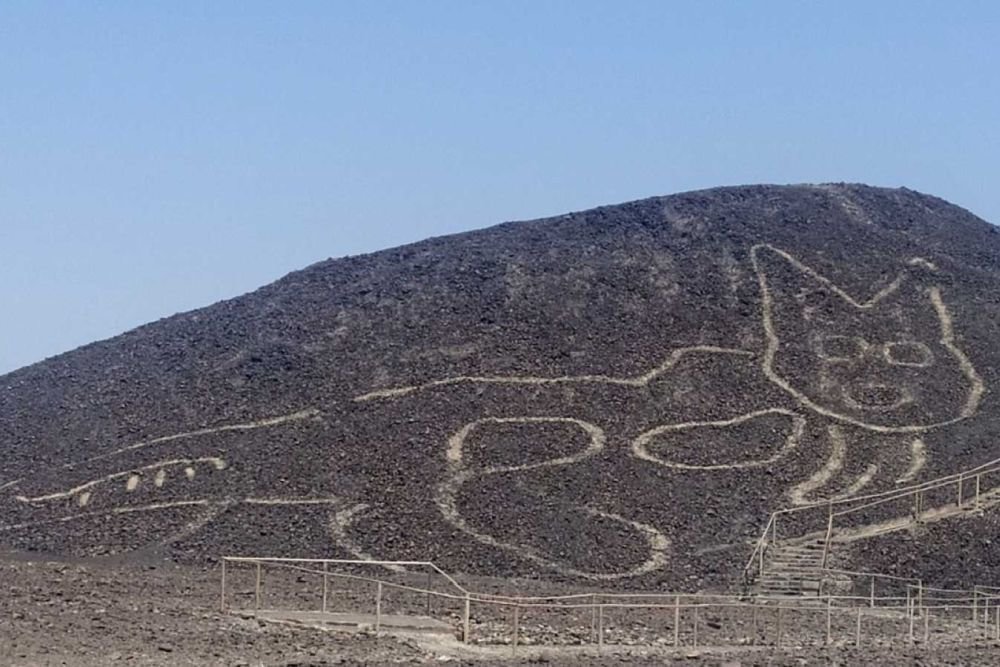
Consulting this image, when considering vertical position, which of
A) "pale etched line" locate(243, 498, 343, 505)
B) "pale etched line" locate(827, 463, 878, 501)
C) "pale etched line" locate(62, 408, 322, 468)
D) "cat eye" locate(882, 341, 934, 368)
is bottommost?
"pale etched line" locate(243, 498, 343, 505)

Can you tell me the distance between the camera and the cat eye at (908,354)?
49156 millimetres

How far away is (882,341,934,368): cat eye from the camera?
49.2 meters

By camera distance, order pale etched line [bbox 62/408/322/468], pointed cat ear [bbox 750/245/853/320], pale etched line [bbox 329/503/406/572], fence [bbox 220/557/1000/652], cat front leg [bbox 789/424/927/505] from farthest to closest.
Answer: pointed cat ear [bbox 750/245/853/320], pale etched line [bbox 62/408/322/468], cat front leg [bbox 789/424/927/505], pale etched line [bbox 329/503/406/572], fence [bbox 220/557/1000/652]

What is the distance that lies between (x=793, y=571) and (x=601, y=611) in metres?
11.5

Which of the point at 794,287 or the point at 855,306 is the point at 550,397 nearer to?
the point at 794,287

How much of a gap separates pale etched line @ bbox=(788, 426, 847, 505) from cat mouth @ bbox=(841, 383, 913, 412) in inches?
69.6

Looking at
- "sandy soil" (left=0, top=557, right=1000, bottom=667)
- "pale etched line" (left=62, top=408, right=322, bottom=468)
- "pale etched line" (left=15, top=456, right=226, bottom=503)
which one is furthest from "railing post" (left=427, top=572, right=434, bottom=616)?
"pale etched line" (left=62, top=408, right=322, bottom=468)

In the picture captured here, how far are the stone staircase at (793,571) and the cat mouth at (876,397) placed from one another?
7.66 metres

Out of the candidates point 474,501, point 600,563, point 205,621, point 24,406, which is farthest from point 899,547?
point 24,406

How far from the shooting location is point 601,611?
28.2 m

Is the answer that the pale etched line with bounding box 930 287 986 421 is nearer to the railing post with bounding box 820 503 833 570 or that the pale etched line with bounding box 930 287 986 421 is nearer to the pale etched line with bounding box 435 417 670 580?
the railing post with bounding box 820 503 833 570

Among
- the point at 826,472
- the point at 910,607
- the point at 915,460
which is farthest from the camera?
the point at 915,460

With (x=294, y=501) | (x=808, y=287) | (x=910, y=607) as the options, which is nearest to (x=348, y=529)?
(x=294, y=501)

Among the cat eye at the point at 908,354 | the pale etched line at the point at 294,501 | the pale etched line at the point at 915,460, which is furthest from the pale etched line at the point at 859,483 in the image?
the pale etched line at the point at 294,501
